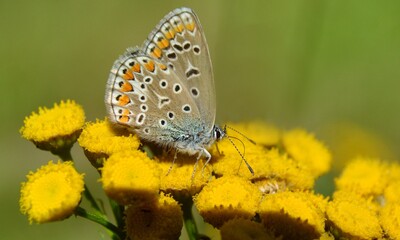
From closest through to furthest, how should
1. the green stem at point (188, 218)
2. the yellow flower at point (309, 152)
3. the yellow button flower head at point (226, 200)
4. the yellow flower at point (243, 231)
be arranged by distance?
the yellow flower at point (243, 231), the yellow button flower head at point (226, 200), the green stem at point (188, 218), the yellow flower at point (309, 152)

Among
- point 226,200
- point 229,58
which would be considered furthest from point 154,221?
point 229,58

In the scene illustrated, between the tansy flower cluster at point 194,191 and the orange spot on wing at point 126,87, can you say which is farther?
the orange spot on wing at point 126,87

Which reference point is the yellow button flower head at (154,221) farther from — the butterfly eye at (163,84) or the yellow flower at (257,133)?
the yellow flower at (257,133)

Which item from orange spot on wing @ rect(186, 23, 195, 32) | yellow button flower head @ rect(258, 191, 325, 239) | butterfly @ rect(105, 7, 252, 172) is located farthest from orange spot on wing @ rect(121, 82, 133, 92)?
yellow button flower head @ rect(258, 191, 325, 239)

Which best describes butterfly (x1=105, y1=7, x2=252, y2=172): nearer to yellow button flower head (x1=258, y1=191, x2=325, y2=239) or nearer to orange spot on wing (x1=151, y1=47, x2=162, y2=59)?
orange spot on wing (x1=151, y1=47, x2=162, y2=59)

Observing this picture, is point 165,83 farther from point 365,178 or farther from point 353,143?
point 353,143

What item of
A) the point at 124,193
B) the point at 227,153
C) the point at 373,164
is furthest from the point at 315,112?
the point at 124,193

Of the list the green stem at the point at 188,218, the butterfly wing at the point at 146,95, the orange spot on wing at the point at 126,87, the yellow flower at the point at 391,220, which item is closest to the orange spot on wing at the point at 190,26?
the butterfly wing at the point at 146,95
